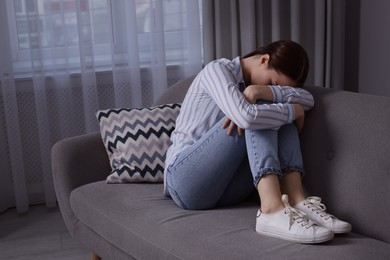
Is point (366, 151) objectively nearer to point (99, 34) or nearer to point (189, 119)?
point (189, 119)

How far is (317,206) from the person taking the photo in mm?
1940

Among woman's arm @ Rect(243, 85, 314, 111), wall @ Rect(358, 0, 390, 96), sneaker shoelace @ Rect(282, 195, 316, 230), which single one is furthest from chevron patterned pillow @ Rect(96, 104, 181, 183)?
wall @ Rect(358, 0, 390, 96)

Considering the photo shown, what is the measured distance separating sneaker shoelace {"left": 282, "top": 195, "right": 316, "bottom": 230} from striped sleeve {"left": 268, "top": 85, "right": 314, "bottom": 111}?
35 cm

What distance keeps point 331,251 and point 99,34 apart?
201cm

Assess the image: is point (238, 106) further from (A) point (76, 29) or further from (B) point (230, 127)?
(A) point (76, 29)

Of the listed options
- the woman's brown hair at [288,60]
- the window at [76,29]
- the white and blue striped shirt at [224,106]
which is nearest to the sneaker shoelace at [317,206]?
the white and blue striped shirt at [224,106]

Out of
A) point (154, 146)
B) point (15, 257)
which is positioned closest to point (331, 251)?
point (154, 146)

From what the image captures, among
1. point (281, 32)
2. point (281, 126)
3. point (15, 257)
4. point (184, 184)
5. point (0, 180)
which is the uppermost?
point (281, 32)

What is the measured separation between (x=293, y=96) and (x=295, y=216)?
17.6 inches

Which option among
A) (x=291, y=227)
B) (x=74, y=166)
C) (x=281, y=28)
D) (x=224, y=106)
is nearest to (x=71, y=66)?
(x=74, y=166)

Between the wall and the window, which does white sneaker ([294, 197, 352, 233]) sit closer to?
the wall

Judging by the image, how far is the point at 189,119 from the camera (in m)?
2.22

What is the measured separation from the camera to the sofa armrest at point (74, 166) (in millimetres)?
2459

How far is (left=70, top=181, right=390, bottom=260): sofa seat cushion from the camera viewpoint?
68.3 inches
